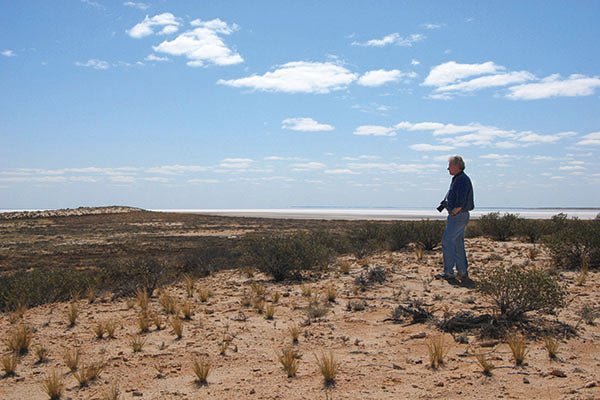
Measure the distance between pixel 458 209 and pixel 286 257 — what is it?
4.21 metres

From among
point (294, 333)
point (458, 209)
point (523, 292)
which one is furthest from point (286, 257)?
point (523, 292)

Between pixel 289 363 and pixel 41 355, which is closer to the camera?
pixel 289 363

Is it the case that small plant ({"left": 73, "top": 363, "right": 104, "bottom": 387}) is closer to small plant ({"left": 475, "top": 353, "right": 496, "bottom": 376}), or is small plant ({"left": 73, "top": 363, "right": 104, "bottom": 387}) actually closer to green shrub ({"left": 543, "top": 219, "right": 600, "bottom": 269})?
small plant ({"left": 475, "top": 353, "right": 496, "bottom": 376})

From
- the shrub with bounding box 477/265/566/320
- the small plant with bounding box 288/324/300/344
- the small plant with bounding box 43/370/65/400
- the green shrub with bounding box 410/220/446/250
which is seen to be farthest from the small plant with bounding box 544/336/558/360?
the green shrub with bounding box 410/220/446/250

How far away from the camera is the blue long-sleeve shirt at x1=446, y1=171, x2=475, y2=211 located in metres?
8.96

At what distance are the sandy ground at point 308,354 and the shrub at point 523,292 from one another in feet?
1.24

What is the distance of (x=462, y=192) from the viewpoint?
29.5 ft

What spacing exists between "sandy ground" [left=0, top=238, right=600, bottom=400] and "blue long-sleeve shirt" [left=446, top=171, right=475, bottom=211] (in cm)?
147

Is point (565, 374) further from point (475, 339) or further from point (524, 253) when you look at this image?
point (524, 253)

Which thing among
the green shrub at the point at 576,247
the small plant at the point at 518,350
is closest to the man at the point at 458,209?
the green shrub at the point at 576,247

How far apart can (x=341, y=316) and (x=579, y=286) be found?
4.31m

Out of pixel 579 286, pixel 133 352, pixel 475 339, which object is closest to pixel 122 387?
pixel 133 352

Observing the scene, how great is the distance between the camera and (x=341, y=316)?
7570mm

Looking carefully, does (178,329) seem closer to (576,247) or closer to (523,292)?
(523,292)
